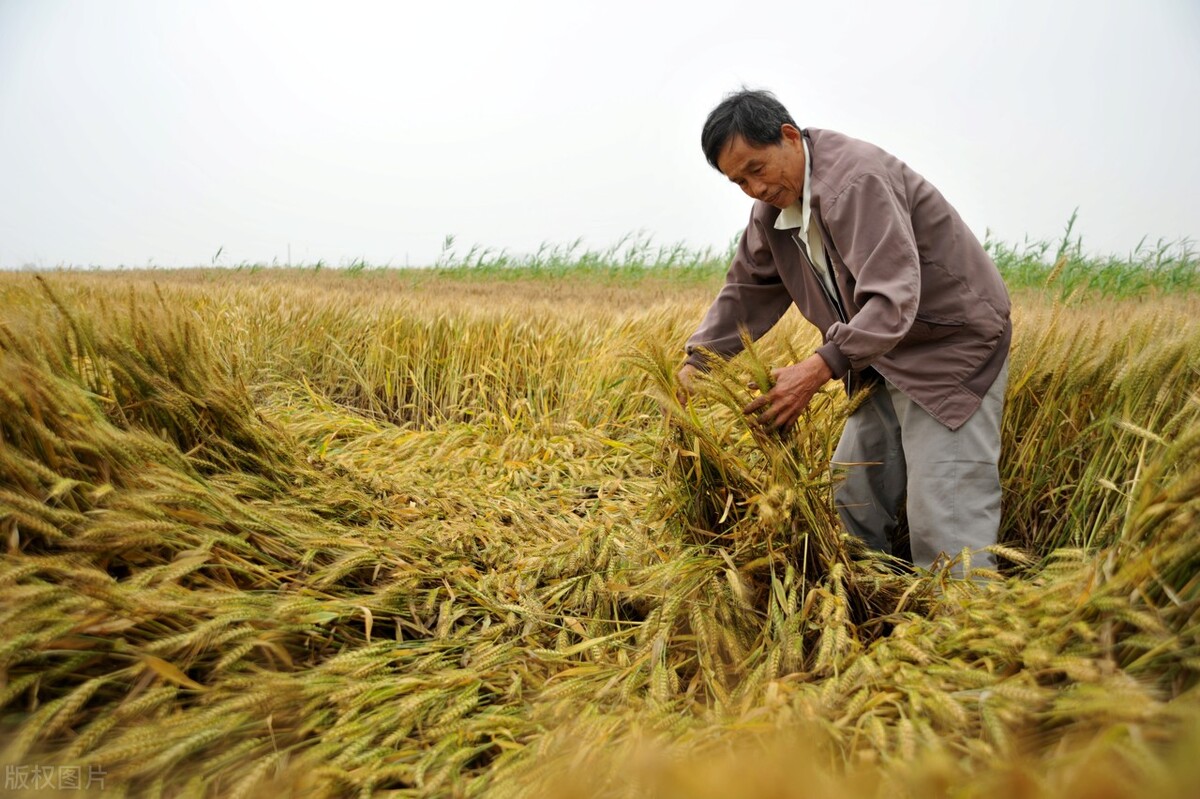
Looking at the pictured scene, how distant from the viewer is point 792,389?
6.12ft

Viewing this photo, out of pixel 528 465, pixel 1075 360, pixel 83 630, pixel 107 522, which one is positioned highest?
pixel 1075 360

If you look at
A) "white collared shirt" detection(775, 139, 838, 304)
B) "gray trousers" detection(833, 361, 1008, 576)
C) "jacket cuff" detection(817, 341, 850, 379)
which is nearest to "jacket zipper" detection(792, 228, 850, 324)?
"white collared shirt" detection(775, 139, 838, 304)

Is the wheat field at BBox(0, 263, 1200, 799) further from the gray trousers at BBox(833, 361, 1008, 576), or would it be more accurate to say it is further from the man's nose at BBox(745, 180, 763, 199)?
the man's nose at BBox(745, 180, 763, 199)

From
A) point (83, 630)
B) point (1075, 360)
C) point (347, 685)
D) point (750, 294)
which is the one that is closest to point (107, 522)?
point (83, 630)

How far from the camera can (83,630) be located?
1.34 metres

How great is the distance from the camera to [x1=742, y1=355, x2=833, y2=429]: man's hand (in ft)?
6.13

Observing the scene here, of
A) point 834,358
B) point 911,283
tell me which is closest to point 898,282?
point 911,283

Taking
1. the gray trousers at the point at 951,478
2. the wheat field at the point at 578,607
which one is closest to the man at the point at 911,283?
the gray trousers at the point at 951,478

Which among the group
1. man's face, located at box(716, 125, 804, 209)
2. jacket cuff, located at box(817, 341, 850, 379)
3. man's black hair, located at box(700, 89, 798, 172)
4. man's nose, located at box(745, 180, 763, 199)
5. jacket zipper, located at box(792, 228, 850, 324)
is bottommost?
jacket cuff, located at box(817, 341, 850, 379)

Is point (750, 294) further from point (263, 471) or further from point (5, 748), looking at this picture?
point (5, 748)

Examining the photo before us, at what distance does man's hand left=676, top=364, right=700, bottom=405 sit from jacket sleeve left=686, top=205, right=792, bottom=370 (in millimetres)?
233

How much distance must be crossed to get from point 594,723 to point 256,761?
574mm

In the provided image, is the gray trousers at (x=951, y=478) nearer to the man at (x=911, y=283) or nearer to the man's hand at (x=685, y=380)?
the man at (x=911, y=283)

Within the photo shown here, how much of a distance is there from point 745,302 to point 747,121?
0.70 metres
